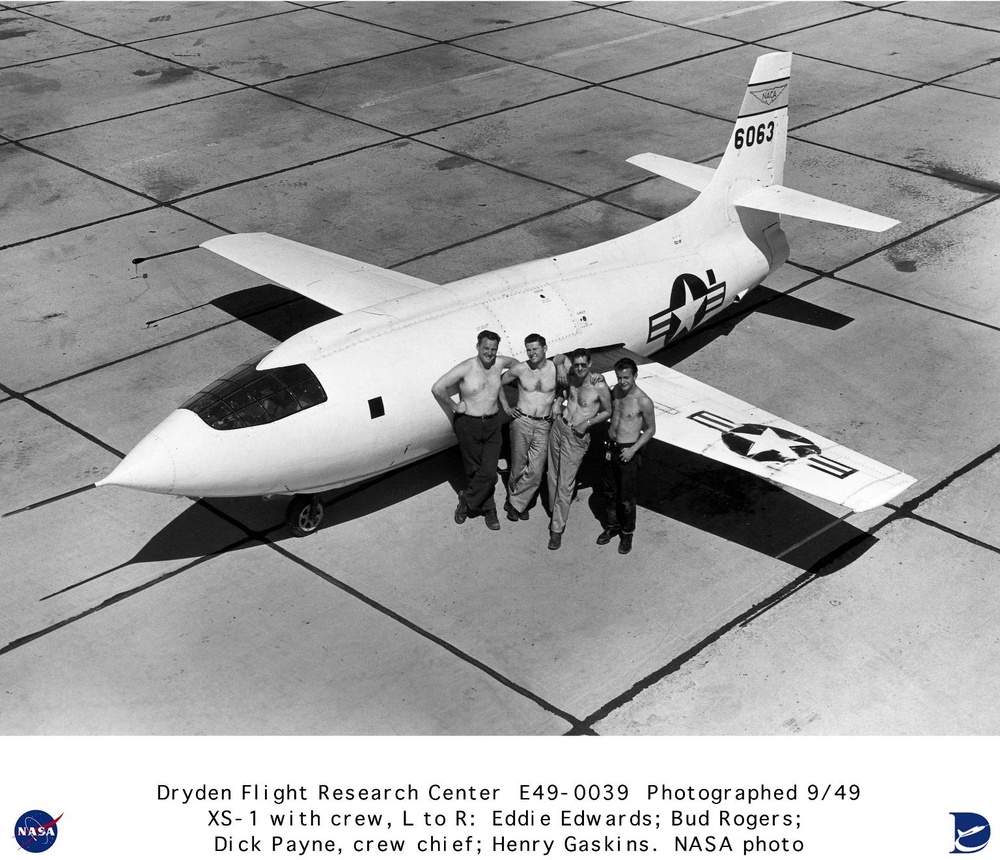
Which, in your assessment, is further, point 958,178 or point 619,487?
point 958,178

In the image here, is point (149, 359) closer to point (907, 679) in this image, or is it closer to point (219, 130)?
point (219, 130)

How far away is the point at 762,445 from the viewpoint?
11.9 meters

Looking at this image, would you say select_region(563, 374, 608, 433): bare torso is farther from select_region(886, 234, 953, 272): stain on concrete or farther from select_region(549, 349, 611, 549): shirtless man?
select_region(886, 234, 953, 272): stain on concrete

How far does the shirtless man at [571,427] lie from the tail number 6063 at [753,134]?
5262mm

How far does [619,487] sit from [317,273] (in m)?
5.44

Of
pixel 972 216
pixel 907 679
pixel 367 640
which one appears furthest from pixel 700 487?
pixel 972 216

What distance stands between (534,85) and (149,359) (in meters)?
12.5

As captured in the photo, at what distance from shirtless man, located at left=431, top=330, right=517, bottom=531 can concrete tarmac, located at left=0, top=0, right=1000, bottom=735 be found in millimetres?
693

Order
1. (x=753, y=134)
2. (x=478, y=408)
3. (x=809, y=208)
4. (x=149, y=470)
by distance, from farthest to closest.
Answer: (x=753, y=134) → (x=809, y=208) → (x=478, y=408) → (x=149, y=470)

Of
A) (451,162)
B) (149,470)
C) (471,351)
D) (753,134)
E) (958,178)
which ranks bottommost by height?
(958,178)

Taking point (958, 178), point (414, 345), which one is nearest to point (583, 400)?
point (414, 345)
